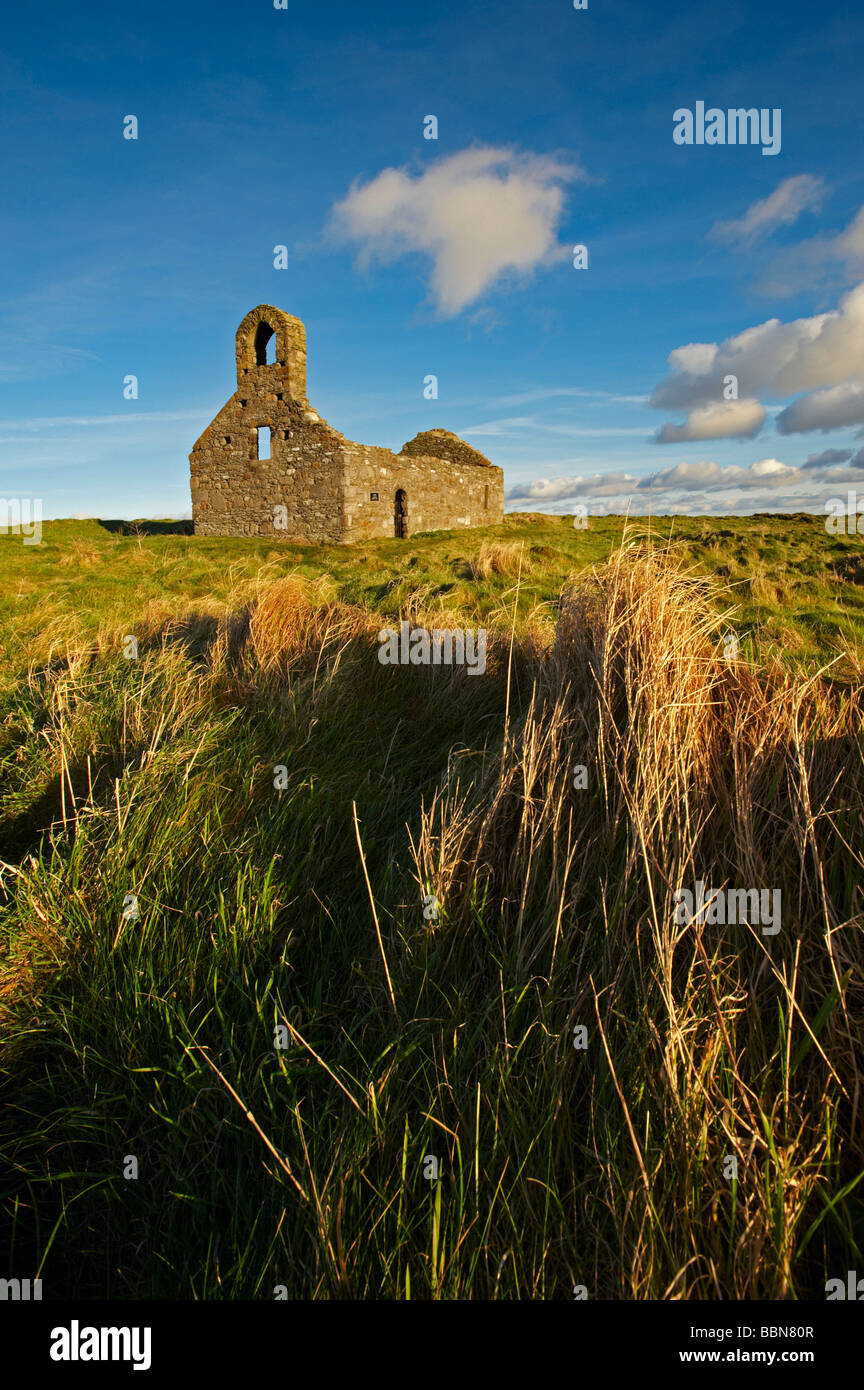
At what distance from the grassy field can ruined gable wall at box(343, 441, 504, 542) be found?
17859 mm

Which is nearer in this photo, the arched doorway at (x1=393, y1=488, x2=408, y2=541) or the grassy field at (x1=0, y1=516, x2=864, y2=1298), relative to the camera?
the grassy field at (x1=0, y1=516, x2=864, y2=1298)

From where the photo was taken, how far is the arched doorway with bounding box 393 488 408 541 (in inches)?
912

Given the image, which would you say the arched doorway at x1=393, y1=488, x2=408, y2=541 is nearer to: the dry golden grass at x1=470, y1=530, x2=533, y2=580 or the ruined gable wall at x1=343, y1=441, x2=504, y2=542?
the ruined gable wall at x1=343, y1=441, x2=504, y2=542

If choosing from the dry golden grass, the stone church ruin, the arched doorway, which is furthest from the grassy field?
the arched doorway

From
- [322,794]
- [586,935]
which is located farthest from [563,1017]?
[322,794]

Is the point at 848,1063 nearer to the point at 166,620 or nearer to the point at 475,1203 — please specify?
the point at 475,1203

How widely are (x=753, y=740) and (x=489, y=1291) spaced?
193cm

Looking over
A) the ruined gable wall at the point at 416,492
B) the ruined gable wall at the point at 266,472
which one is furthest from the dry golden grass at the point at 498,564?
the ruined gable wall at the point at 266,472

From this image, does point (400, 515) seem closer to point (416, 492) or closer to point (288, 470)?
point (416, 492)

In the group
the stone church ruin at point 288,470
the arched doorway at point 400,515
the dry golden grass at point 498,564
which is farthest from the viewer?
the arched doorway at point 400,515

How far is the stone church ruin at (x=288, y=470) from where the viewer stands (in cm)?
2044

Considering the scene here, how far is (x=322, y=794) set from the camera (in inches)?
128

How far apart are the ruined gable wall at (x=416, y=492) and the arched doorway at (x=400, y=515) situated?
0.41ft

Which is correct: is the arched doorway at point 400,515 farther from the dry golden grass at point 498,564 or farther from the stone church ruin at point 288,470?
the dry golden grass at point 498,564
